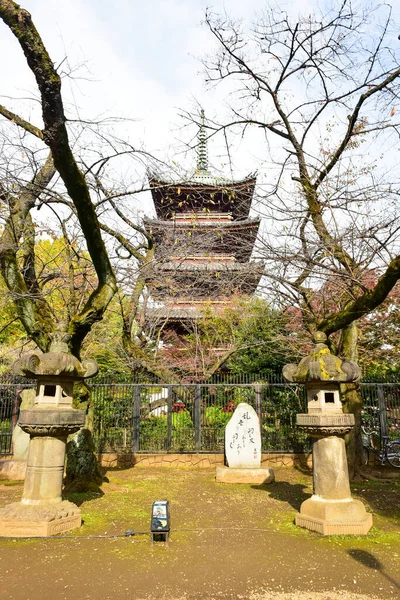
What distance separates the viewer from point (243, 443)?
9602 millimetres

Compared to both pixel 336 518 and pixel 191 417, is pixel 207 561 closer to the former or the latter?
pixel 336 518

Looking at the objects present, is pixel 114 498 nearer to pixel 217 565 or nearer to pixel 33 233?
pixel 217 565

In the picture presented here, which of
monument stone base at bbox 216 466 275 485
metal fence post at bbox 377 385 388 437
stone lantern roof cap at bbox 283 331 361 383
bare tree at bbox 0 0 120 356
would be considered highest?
bare tree at bbox 0 0 120 356

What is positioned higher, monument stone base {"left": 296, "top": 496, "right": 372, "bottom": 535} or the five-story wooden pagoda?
the five-story wooden pagoda

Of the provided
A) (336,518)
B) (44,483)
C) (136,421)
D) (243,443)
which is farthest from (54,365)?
(136,421)

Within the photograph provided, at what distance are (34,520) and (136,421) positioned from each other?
267 inches

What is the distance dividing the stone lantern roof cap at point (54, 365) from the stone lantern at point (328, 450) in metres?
3.26

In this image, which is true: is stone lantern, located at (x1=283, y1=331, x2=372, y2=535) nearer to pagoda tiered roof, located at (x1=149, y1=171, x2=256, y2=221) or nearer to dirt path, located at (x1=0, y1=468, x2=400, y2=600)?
dirt path, located at (x1=0, y1=468, x2=400, y2=600)

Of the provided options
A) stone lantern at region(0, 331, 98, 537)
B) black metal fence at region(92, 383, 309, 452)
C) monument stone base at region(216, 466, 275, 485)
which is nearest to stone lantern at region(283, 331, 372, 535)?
stone lantern at region(0, 331, 98, 537)

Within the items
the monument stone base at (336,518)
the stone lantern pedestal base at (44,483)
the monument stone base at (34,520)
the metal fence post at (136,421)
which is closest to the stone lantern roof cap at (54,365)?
the stone lantern pedestal base at (44,483)

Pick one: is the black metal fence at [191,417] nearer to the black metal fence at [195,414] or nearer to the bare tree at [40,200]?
the black metal fence at [195,414]

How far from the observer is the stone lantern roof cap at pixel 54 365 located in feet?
18.7

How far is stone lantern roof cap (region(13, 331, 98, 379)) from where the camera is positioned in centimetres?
569

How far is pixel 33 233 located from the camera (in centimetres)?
770
